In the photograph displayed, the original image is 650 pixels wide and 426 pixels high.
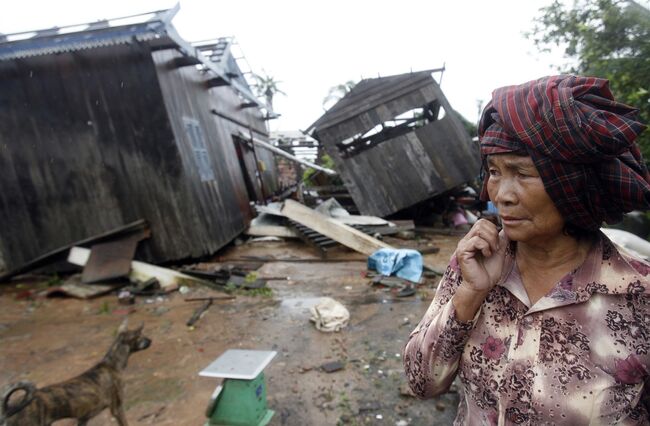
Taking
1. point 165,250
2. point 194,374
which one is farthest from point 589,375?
point 165,250

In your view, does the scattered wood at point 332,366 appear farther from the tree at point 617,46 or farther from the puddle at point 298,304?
the tree at point 617,46

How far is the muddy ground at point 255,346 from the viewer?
341 centimetres

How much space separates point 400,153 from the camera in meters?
11.4

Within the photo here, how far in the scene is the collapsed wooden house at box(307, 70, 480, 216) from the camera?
1124 cm

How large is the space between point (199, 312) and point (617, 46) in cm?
635

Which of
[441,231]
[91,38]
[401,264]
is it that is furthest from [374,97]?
[91,38]

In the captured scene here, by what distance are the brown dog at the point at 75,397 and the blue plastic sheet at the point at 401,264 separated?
15.5ft

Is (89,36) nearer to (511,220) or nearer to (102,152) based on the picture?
(102,152)

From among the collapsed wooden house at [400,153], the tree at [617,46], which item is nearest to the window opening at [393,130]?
the collapsed wooden house at [400,153]

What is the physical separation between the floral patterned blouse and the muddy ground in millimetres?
2253

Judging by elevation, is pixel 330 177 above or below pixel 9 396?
above

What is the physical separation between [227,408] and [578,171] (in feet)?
8.62

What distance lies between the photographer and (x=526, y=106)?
1139 mm

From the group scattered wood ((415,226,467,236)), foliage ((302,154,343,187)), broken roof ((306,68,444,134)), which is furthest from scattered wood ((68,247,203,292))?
foliage ((302,154,343,187))
